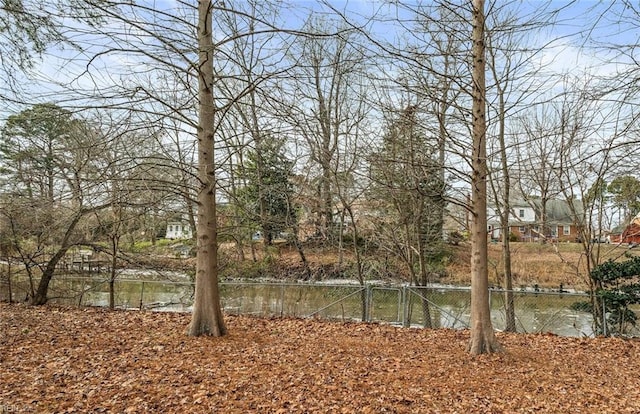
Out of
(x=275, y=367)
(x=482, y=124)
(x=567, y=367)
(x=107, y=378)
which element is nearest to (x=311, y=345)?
(x=275, y=367)

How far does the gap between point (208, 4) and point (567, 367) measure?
20.6ft

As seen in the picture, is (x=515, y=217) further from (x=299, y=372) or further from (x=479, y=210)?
(x=299, y=372)

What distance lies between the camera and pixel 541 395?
3730mm

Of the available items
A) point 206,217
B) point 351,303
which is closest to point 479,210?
point 206,217

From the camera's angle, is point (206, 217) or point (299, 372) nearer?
point (299, 372)

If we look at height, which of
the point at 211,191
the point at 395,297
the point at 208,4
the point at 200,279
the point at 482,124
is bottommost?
the point at 395,297

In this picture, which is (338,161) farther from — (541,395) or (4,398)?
(4,398)

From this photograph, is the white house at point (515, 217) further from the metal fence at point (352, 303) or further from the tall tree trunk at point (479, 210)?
the metal fence at point (352, 303)

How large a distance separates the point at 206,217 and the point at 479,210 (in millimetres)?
3564

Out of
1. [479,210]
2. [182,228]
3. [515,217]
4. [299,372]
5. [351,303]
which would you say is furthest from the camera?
[182,228]

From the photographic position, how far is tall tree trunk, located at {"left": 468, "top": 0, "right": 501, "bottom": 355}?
5.04 meters

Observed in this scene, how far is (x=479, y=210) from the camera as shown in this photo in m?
5.15

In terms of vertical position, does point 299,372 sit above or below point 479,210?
below

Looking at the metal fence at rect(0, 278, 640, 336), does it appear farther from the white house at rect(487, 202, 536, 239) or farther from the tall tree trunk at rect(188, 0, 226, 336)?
the tall tree trunk at rect(188, 0, 226, 336)
